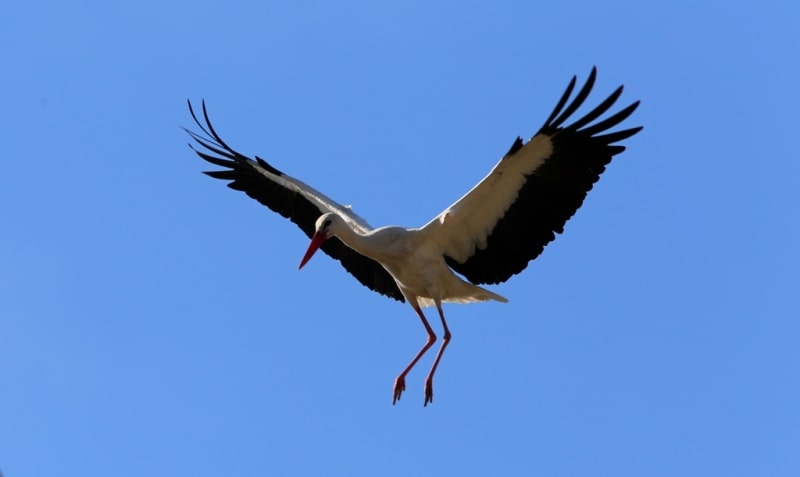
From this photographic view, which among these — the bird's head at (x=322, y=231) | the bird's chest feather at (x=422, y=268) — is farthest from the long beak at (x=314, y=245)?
the bird's chest feather at (x=422, y=268)

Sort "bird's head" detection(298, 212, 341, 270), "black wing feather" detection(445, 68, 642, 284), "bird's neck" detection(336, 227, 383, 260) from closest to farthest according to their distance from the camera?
"black wing feather" detection(445, 68, 642, 284)
"bird's neck" detection(336, 227, 383, 260)
"bird's head" detection(298, 212, 341, 270)

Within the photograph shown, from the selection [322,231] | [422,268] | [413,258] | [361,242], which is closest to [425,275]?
[422,268]

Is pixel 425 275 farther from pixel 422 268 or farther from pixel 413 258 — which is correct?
pixel 413 258

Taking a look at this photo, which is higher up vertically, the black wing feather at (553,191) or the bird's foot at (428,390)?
the black wing feather at (553,191)

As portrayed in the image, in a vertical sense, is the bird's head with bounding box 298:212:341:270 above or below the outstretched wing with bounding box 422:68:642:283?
above

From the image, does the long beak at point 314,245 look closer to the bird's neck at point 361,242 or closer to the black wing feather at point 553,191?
the bird's neck at point 361,242

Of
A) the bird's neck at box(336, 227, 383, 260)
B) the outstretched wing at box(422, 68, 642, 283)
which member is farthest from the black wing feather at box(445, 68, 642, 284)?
the bird's neck at box(336, 227, 383, 260)

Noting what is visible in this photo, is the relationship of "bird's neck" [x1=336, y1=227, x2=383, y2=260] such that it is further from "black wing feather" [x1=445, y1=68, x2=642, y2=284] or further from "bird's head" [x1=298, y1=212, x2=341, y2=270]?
"black wing feather" [x1=445, y1=68, x2=642, y2=284]

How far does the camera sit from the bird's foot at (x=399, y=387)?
15.7 metres

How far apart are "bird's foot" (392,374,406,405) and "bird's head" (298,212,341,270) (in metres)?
1.44

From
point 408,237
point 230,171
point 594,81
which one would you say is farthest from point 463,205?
point 230,171

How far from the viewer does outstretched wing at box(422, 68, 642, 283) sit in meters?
14.4

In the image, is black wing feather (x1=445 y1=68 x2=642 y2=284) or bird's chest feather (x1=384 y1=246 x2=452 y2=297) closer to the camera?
black wing feather (x1=445 y1=68 x2=642 y2=284)

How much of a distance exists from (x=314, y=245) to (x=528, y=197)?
7.31 ft
